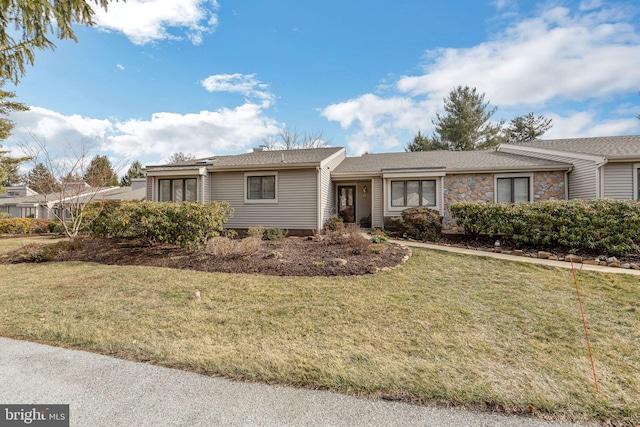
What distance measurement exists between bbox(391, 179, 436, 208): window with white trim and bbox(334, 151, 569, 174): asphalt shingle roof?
780mm

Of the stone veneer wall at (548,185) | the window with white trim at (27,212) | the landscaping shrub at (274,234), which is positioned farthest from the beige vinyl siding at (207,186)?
the window with white trim at (27,212)

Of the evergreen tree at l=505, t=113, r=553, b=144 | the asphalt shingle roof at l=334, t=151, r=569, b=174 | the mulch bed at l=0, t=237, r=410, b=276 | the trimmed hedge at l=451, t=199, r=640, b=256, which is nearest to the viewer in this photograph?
the mulch bed at l=0, t=237, r=410, b=276

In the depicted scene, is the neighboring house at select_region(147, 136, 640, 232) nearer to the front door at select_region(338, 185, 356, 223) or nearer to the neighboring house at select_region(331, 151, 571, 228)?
the neighboring house at select_region(331, 151, 571, 228)

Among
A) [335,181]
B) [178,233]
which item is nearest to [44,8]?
[178,233]

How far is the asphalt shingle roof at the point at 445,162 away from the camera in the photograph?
12.3 m

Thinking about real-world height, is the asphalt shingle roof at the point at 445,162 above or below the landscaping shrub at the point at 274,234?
above

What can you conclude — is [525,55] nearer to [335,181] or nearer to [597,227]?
[597,227]

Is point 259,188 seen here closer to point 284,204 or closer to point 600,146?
point 284,204

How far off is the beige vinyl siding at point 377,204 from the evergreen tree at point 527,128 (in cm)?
2255

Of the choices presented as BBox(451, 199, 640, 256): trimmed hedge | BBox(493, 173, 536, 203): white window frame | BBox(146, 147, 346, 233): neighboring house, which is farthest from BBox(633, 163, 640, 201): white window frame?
BBox(146, 147, 346, 233): neighboring house

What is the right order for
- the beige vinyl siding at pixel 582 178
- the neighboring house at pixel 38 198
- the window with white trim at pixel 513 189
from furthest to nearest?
the neighboring house at pixel 38 198 < the window with white trim at pixel 513 189 < the beige vinyl siding at pixel 582 178

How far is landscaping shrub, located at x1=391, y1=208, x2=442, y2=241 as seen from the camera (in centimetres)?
1048

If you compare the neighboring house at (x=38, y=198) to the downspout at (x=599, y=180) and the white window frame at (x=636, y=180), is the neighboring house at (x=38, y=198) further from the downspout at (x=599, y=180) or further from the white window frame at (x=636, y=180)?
the white window frame at (x=636, y=180)

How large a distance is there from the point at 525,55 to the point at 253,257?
13.8m
